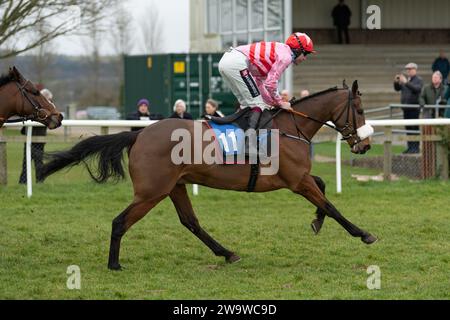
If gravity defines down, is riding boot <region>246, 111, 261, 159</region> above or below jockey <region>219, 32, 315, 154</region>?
below

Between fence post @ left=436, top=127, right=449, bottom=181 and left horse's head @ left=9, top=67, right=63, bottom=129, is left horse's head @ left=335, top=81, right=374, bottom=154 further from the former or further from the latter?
fence post @ left=436, top=127, right=449, bottom=181

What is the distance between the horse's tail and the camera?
7.50 meters

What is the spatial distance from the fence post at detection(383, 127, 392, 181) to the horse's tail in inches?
220

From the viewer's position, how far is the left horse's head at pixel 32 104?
292 inches

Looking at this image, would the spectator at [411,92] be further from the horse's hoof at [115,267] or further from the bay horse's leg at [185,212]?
the horse's hoof at [115,267]

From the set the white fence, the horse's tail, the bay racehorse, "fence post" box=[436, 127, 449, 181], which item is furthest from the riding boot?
"fence post" box=[436, 127, 449, 181]

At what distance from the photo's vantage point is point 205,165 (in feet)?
24.1

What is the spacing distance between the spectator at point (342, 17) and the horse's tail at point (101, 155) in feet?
59.9

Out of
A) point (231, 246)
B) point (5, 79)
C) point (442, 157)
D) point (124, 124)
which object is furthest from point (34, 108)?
point (442, 157)

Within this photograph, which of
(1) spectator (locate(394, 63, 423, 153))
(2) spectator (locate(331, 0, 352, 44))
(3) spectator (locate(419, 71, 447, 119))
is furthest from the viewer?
(2) spectator (locate(331, 0, 352, 44))

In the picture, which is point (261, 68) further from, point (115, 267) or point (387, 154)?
point (387, 154)

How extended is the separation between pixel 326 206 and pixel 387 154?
5.12m

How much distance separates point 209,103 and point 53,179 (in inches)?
95.3

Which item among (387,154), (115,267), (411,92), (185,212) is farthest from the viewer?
(411,92)
